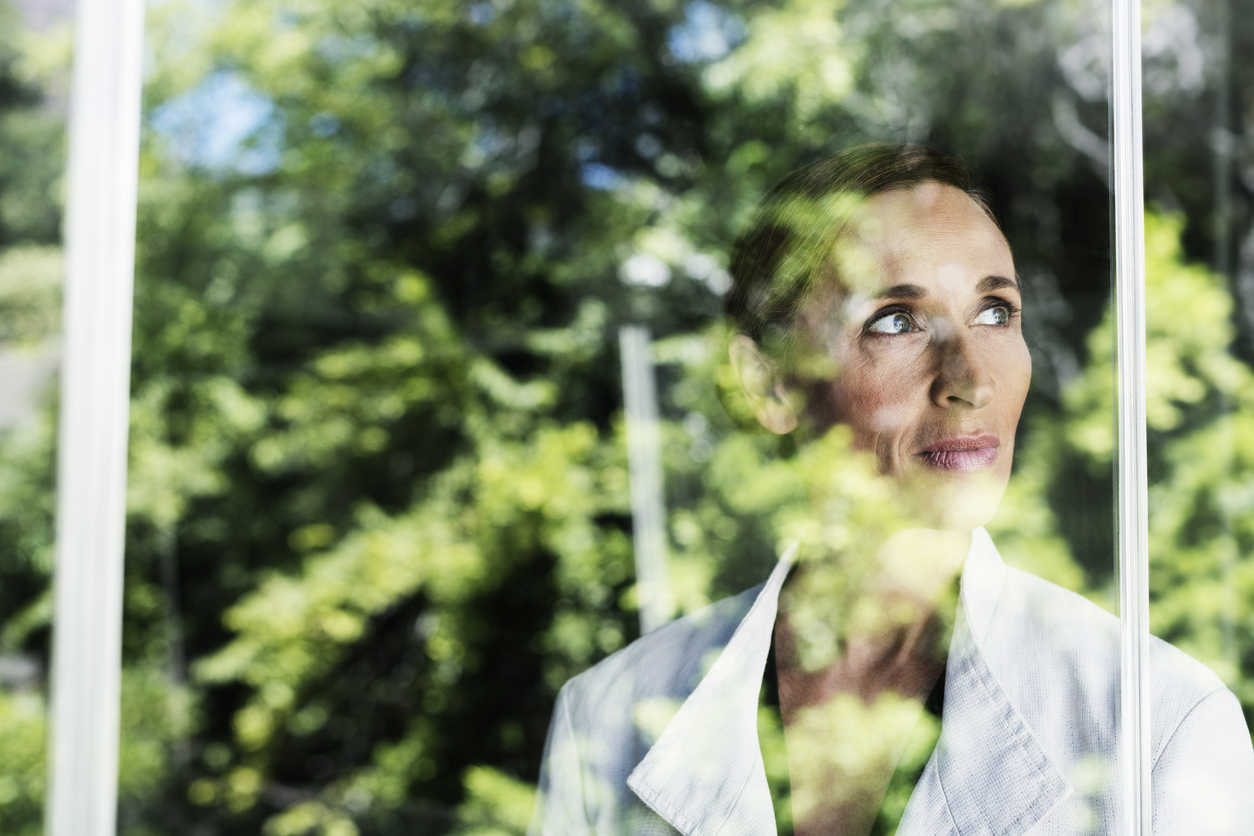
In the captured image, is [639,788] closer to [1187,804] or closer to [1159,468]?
[1187,804]

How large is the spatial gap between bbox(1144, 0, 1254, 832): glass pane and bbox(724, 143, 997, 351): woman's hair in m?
0.38

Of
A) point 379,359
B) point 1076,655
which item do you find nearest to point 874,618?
point 1076,655

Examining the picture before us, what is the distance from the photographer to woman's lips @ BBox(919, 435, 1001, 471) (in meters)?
0.49

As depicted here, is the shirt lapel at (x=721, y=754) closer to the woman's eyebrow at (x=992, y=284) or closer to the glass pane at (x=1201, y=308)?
the woman's eyebrow at (x=992, y=284)

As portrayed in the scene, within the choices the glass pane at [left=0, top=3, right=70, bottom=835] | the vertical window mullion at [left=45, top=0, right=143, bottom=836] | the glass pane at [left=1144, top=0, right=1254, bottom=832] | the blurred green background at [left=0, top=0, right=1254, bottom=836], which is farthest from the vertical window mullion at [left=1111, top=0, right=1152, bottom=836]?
the glass pane at [left=0, top=3, right=70, bottom=835]

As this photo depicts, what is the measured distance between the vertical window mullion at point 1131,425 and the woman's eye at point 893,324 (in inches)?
5.5

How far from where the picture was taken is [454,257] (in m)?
1.79

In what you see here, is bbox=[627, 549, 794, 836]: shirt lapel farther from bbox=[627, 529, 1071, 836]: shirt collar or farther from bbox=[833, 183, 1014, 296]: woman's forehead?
bbox=[833, 183, 1014, 296]: woman's forehead

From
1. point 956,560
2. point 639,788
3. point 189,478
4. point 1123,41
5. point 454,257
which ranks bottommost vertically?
point 639,788

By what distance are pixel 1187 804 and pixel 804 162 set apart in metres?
0.53

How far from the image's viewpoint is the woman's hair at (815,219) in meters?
0.54

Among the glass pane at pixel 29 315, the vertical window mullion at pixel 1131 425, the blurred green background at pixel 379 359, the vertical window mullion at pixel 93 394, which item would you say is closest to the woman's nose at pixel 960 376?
the vertical window mullion at pixel 1131 425

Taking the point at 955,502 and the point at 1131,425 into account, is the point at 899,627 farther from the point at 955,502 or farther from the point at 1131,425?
the point at 1131,425

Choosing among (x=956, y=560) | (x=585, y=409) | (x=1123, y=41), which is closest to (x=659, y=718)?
(x=956, y=560)
